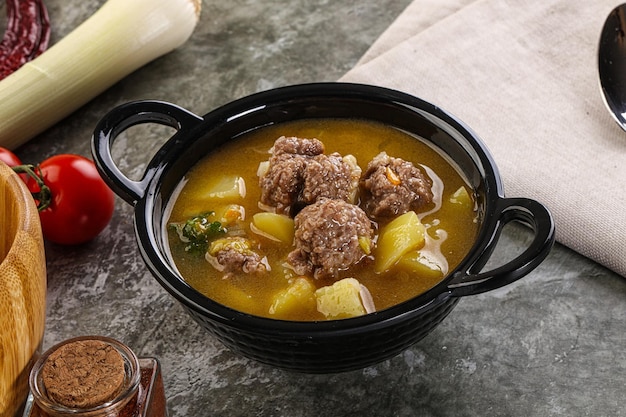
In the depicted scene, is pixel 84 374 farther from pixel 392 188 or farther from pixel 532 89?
pixel 532 89

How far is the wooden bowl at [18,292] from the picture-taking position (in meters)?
2.39

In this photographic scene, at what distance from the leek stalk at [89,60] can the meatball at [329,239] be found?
171 cm

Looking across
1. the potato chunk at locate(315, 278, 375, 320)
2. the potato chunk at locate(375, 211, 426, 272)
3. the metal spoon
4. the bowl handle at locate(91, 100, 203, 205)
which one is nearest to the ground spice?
the bowl handle at locate(91, 100, 203, 205)

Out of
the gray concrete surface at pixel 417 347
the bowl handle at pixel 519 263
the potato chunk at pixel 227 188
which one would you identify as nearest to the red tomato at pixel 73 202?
the gray concrete surface at pixel 417 347

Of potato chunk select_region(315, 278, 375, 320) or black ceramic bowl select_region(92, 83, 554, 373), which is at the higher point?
black ceramic bowl select_region(92, 83, 554, 373)

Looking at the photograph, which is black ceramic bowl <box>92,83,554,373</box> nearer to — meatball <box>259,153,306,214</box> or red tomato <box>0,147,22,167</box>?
meatball <box>259,153,306,214</box>

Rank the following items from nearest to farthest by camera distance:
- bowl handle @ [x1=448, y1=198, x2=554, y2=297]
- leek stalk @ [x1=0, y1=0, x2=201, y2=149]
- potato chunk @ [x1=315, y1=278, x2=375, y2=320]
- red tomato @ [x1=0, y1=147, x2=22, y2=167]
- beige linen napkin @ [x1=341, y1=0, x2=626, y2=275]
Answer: bowl handle @ [x1=448, y1=198, x2=554, y2=297], potato chunk @ [x1=315, y1=278, x2=375, y2=320], beige linen napkin @ [x1=341, y1=0, x2=626, y2=275], red tomato @ [x1=0, y1=147, x2=22, y2=167], leek stalk @ [x1=0, y1=0, x2=201, y2=149]

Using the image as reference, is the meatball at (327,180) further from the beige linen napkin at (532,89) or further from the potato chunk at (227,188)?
the beige linen napkin at (532,89)

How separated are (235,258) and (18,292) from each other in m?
0.66

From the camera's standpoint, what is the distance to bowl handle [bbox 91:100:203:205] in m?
2.74

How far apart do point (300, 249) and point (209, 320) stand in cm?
42

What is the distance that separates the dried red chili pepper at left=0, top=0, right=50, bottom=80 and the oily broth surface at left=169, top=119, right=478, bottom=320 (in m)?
1.64

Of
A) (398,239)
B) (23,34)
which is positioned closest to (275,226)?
(398,239)

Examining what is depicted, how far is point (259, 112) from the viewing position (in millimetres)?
3135
